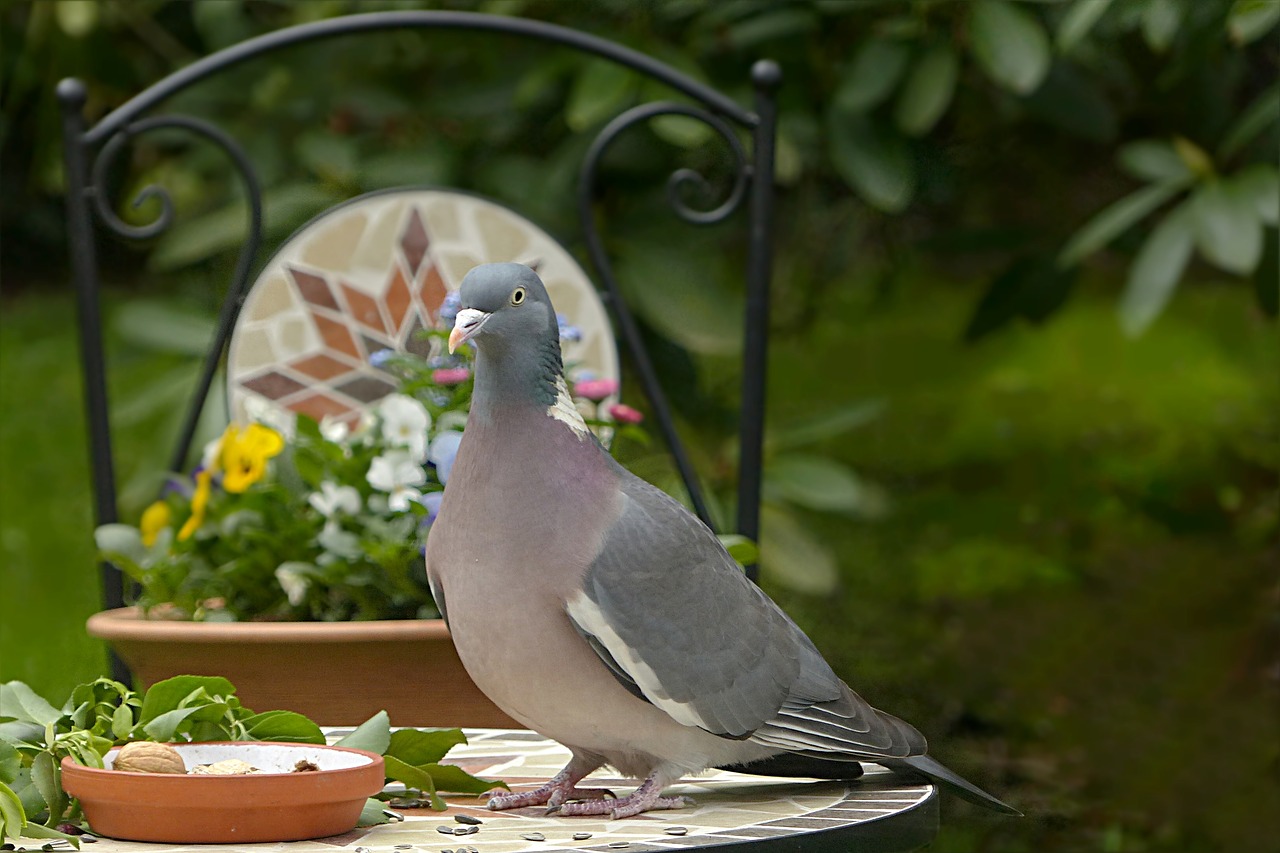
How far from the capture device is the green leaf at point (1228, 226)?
7.50ft

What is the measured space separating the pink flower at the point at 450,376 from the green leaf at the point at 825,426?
929 mm

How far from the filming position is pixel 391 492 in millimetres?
1791

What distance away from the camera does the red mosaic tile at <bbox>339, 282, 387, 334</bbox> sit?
7.21ft

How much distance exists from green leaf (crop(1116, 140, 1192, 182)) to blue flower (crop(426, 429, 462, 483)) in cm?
132

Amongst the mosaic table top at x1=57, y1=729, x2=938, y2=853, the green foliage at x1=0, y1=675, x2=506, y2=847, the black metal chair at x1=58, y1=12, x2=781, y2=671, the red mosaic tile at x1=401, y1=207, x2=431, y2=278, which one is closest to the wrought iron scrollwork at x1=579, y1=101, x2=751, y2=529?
the black metal chair at x1=58, y1=12, x2=781, y2=671

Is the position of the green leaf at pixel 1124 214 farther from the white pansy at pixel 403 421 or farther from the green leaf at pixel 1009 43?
the white pansy at pixel 403 421

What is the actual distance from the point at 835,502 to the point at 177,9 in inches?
67.4

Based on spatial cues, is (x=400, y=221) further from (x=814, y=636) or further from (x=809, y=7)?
(x=814, y=636)

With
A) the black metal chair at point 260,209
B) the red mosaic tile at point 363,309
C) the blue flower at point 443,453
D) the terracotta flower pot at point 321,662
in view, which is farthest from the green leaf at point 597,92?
the terracotta flower pot at point 321,662

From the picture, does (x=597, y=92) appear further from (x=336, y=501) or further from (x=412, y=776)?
(x=412, y=776)

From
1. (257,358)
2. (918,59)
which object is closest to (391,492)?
(257,358)

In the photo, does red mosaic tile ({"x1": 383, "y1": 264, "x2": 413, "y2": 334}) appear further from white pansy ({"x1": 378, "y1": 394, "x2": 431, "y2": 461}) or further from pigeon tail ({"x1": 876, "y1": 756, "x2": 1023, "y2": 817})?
pigeon tail ({"x1": 876, "y1": 756, "x2": 1023, "y2": 817})

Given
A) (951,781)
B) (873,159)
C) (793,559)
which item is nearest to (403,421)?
(951,781)

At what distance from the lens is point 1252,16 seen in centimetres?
207
